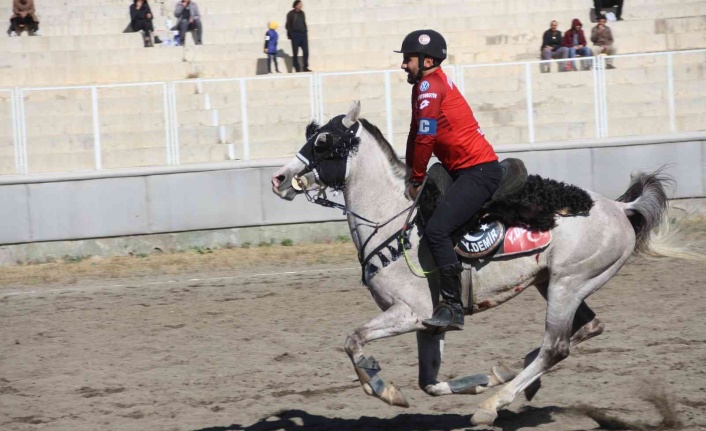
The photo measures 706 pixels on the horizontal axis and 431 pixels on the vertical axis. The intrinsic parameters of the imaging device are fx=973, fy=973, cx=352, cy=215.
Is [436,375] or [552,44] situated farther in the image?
[552,44]

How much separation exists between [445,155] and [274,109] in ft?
29.5

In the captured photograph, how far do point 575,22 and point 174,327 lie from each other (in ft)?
40.5

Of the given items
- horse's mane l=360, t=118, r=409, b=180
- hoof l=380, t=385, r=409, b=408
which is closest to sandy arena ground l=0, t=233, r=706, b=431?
hoof l=380, t=385, r=409, b=408

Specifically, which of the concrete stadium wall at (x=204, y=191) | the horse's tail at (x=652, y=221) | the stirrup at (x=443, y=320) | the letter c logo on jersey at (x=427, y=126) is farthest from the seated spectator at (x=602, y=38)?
the stirrup at (x=443, y=320)

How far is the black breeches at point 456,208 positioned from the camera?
6234 mm

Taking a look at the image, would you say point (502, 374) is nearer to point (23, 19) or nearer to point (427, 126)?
point (427, 126)

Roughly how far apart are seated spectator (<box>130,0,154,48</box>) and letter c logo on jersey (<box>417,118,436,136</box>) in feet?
51.8

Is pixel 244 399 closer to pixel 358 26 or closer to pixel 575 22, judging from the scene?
pixel 575 22

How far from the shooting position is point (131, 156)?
15.0 meters

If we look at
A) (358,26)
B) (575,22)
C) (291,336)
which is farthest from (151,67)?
(291,336)

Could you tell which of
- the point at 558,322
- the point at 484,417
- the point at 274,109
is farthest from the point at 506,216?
the point at 274,109

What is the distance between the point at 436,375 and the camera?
650 cm

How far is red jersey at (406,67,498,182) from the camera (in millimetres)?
6145

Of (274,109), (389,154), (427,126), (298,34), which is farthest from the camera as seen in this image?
→ (298,34)
